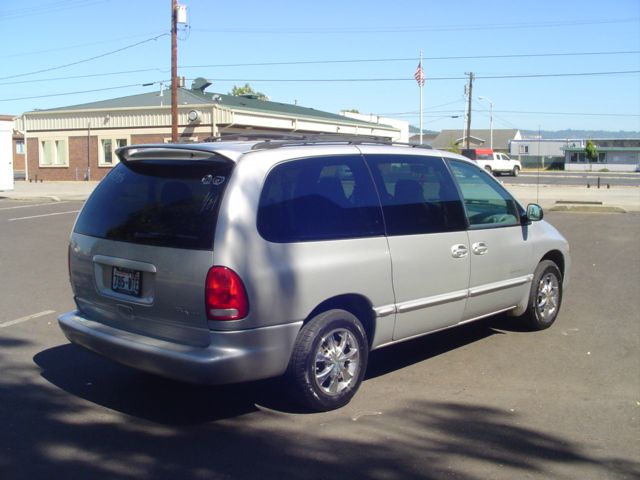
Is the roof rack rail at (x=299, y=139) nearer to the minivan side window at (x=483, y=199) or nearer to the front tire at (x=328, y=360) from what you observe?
the minivan side window at (x=483, y=199)

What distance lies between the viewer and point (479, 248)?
243 inches

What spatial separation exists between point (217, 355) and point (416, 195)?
222 centimetres

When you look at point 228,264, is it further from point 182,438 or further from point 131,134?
point 131,134

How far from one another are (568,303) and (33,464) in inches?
260

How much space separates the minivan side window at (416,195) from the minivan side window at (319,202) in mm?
131

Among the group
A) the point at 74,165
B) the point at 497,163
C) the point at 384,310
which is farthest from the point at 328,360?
the point at 497,163

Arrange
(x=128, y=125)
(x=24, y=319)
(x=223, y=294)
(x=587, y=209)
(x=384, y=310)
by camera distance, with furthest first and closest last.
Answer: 1. (x=128, y=125)
2. (x=587, y=209)
3. (x=24, y=319)
4. (x=384, y=310)
5. (x=223, y=294)

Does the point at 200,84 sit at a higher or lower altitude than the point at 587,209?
higher

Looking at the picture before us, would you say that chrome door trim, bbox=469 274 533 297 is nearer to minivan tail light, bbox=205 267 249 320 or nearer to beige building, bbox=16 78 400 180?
minivan tail light, bbox=205 267 249 320

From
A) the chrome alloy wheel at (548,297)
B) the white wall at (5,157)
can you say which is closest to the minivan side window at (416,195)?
the chrome alloy wheel at (548,297)

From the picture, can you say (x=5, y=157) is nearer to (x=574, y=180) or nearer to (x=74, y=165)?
(x=74, y=165)

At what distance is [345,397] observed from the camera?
5113mm

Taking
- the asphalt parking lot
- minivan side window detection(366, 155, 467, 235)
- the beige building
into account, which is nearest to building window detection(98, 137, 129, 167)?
the beige building

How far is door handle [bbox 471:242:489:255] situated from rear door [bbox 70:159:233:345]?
8.04 feet
